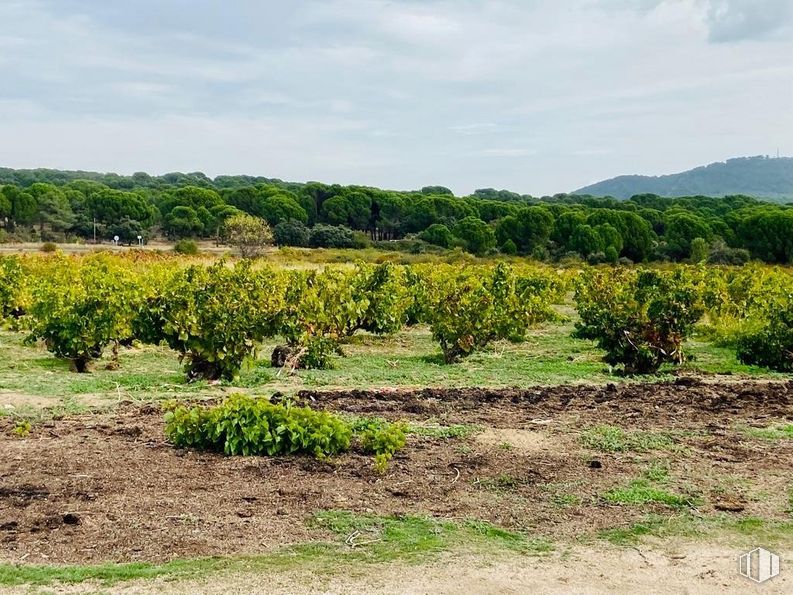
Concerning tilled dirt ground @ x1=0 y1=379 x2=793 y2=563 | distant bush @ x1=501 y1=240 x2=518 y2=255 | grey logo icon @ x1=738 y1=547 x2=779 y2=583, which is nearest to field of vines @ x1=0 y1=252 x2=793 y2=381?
tilled dirt ground @ x1=0 y1=379 x2=793 y2=563

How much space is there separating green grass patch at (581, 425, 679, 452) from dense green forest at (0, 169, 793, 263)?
45190mm

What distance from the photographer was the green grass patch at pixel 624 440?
297 inches

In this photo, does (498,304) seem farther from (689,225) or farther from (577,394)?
(689,225)

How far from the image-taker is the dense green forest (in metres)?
57.1

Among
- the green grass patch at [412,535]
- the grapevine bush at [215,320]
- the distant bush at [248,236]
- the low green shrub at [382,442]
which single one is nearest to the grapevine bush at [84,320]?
the grapevine bush at [215,320]

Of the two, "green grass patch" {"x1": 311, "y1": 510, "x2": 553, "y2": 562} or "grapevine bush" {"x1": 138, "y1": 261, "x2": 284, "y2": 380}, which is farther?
"grapevine bush" {"x1": 138, "y1": 261, "x2": 284, "y2": 380}

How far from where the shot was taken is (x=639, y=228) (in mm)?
61594

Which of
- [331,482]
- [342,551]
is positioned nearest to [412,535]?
[342,551]

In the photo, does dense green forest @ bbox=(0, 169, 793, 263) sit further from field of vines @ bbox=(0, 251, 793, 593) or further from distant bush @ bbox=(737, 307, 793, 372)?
field of vines @ bbox=(0, 251, 793, 593)

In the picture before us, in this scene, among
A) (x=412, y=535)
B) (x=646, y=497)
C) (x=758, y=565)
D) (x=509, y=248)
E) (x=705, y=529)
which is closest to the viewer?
(x=758, y=565)

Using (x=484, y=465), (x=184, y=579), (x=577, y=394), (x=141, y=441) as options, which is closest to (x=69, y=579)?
(x=184, y=579)

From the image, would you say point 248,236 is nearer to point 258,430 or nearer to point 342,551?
point 258,430

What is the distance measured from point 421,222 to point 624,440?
72968mm

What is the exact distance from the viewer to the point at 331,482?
6324 millimetres
